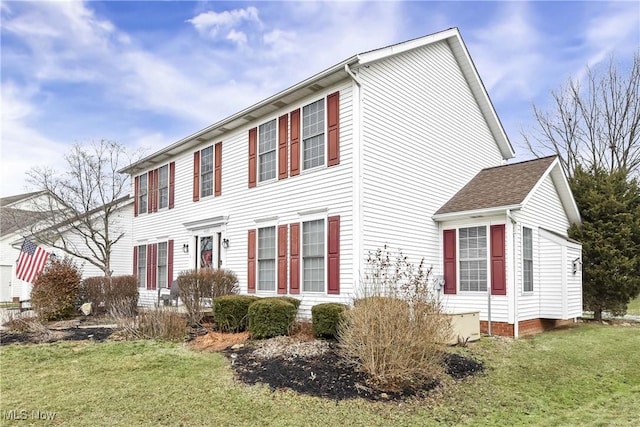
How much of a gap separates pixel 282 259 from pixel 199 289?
2139 millimetres

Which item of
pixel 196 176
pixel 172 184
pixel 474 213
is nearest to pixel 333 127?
pixel 474 213

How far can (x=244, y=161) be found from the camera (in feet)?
45.1

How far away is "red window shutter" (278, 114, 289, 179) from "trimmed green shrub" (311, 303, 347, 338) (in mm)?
4050

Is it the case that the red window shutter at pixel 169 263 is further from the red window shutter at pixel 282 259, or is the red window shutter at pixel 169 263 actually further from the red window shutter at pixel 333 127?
the red window shutter at pixel 333 127

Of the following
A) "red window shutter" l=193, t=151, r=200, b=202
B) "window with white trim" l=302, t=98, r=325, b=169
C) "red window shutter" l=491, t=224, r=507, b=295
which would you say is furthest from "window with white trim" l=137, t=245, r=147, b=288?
"red window shutter" l=491, t=224, r=507, b=295

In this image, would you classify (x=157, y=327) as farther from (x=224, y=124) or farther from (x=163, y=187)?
(x=163, y=187)

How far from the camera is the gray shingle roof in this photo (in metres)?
11.3

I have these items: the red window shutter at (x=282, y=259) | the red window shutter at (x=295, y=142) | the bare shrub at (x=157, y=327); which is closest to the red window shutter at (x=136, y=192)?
the red window shutter at (x=282, y=259)

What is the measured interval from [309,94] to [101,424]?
27.7 feet

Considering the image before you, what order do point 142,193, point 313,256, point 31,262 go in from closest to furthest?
point 313,256, point 31,262, point 142,193

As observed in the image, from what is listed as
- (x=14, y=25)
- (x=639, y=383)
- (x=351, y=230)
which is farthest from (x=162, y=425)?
(x=14, y=25)

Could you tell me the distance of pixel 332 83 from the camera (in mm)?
11047

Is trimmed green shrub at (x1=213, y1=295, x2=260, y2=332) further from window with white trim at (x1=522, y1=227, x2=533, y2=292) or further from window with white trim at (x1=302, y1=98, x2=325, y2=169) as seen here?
window with white trim at (x1=522, y1=227, x2=533, y2=292)

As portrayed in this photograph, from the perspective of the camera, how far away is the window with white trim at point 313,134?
37.3 ft
